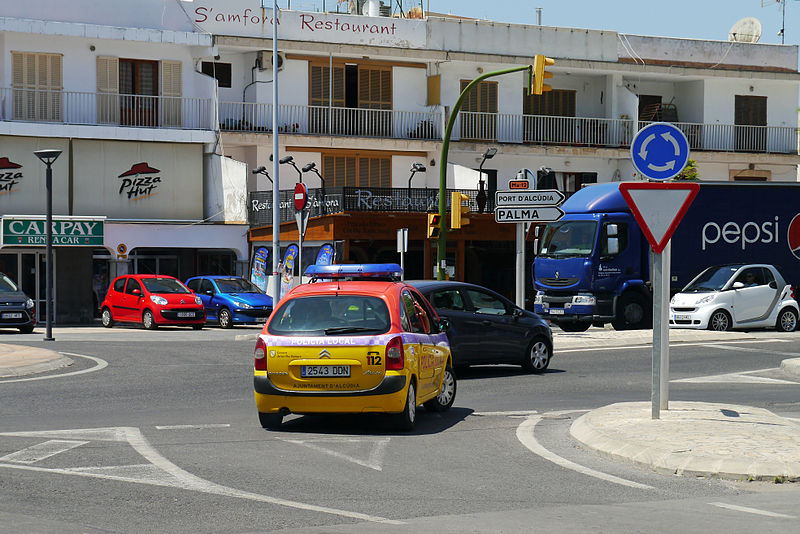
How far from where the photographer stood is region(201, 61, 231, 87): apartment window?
137ft

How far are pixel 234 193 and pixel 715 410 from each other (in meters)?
29.2

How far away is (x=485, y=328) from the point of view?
17.7 metres

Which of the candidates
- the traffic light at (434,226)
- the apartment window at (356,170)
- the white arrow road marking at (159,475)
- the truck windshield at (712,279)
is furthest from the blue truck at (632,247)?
the white arrow road marking at (159,475)

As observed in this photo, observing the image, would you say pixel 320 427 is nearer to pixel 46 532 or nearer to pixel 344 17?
pixel 46 532

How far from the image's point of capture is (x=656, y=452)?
32.3 feet

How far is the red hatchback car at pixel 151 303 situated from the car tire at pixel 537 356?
16.6 meters

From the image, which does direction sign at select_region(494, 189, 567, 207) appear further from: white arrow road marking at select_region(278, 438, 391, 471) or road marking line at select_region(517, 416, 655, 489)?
white arrow road marking at select_region(278, 438, 391, 471)

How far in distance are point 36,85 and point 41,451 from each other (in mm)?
31021

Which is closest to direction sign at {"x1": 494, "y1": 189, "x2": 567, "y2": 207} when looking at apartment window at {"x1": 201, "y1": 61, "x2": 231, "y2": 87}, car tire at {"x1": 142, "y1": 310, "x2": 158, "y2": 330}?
car tire at {"x1": 142, "y1": 310, "x2": 158, "y2": 330}

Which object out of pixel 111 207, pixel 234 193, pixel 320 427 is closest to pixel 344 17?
pixel 234 193

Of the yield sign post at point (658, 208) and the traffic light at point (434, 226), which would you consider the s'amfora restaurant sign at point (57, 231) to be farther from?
the yield sign post at point (658, 208)

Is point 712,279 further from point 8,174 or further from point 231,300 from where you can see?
point 8,174

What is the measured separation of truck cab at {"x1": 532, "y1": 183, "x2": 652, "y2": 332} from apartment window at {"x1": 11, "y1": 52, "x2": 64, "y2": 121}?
18978mm

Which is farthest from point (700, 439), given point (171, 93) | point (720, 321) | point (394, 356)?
point (171, 93)
